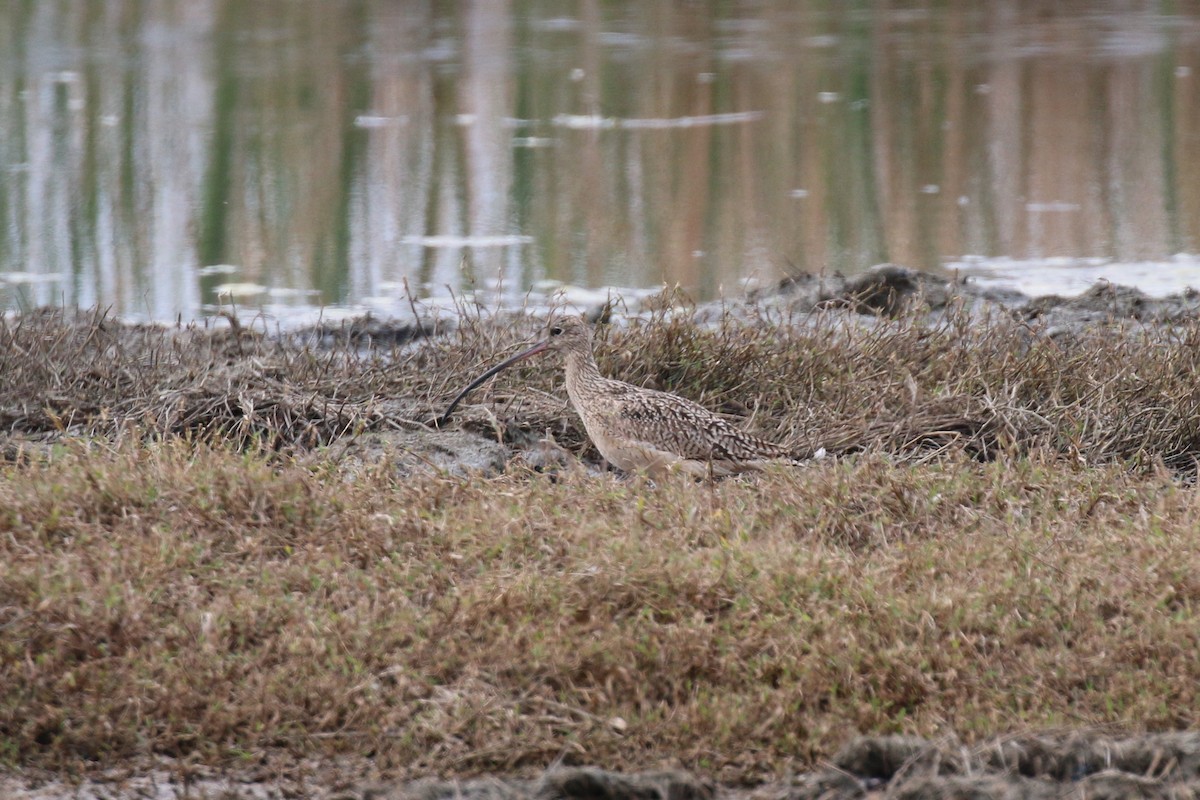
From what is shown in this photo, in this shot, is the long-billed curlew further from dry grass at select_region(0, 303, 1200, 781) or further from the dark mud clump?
the dark mud clump

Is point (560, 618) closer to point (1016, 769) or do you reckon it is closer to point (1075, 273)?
point (1016, 769)

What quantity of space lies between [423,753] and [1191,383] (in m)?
4.31

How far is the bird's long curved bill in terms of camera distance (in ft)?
23.3

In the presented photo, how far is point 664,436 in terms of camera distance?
6.68 metres

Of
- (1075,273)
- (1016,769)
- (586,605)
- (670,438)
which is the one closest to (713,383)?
(670,438)

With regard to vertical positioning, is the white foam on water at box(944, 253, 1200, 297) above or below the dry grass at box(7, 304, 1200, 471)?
above

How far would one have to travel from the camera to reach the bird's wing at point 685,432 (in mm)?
6645

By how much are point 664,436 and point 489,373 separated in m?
0.93

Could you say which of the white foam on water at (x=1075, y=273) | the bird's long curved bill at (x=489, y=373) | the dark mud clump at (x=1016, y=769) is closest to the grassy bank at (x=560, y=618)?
the dark mud clump at (x=1016, y=769)

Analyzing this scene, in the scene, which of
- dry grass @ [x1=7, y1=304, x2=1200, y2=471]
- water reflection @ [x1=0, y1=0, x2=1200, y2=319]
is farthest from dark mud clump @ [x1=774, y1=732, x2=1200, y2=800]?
water reflection @ [x1=0, y1=0, x2=1200, y2=319]

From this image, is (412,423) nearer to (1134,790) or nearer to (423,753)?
(423,753)

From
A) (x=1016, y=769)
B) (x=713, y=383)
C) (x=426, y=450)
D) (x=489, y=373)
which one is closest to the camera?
(x=1016, y=769)

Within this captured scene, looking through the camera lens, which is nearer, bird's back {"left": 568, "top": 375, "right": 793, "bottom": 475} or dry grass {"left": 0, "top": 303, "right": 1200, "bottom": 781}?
dry grass {"left": 0, "top": 303, "right": 1200, "bottom": 781}

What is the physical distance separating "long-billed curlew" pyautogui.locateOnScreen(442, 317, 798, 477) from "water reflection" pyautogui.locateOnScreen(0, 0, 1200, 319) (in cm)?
142
